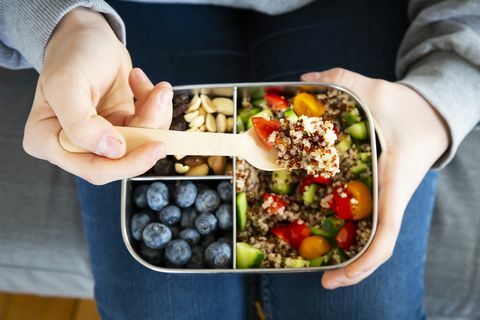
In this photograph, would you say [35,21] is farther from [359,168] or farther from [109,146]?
[359,168]

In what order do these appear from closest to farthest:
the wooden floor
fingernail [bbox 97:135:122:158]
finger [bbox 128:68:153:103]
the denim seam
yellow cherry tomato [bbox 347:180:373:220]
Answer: fingernail [bbox 97:135:122:158]
finger [bbox 128:68:153:103]
yellow cherry tomato [bbox 347:180:373:220]
the denim seam
the wooden floor

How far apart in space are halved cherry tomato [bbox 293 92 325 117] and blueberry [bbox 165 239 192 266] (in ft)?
0.99

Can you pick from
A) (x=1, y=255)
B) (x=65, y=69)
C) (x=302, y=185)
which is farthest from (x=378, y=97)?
(x=1, y=255)

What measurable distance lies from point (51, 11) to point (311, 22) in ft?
1.77

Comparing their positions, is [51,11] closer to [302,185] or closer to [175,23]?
[175,23]

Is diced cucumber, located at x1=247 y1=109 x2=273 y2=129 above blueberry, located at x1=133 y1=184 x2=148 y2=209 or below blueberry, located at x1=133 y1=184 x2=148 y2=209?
above

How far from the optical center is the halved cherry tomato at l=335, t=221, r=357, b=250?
0.79m

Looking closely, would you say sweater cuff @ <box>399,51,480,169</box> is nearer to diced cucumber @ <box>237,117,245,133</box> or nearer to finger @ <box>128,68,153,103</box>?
diced cucumber @ <box>237,117,245,133</box>

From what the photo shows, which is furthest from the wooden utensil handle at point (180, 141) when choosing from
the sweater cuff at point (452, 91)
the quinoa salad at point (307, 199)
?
the sweater cuff at point (452, 91)

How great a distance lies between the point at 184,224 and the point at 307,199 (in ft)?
0.73

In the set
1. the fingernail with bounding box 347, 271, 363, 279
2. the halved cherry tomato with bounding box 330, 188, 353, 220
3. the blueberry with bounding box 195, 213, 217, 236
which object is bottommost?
the fingernail with bounding box 347, 271, 363, 279

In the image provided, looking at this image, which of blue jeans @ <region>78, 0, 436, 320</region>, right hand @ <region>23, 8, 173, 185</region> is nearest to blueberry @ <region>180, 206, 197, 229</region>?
blue jeans @ <region>78, 0, 436, 320</region>

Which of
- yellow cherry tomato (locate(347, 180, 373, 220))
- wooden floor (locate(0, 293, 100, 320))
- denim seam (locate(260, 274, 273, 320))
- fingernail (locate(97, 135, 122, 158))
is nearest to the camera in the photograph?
fingernail (locate(97, 135, 122, 158))

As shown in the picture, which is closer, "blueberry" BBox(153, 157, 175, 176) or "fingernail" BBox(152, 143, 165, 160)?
"fingernail" BBox(152, 143, 165, 160)
